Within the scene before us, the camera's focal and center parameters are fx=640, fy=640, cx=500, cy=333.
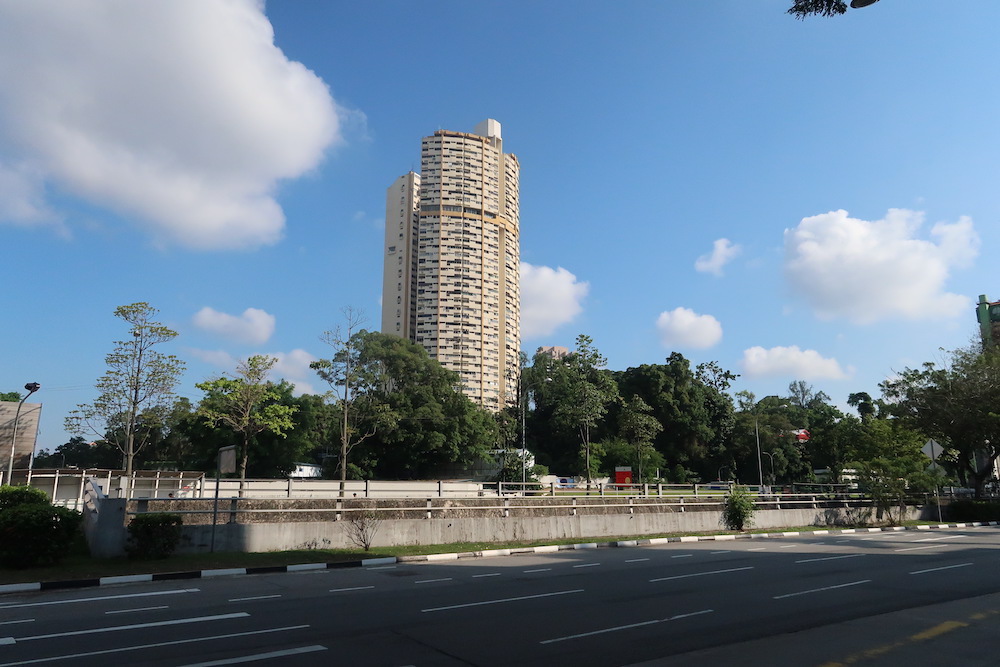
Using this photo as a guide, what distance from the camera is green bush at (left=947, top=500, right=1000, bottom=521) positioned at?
36.7 metres

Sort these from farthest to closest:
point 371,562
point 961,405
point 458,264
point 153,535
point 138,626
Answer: point 458,264
point 961,405
point 371,562
point 153,535
point 138,626

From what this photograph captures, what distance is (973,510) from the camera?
1459 inches

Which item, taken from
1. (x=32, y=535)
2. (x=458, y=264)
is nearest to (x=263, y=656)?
(x=32, y=535)

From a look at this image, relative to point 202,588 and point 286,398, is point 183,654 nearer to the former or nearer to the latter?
point 202,588

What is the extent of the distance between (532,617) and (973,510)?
38816 mm

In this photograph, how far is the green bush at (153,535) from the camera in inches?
639

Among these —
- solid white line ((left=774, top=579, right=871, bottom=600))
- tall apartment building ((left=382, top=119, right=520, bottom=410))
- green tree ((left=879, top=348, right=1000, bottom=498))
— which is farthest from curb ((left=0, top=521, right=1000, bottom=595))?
tall apartment building ((left=382, top=119, right=520, bottom=410))

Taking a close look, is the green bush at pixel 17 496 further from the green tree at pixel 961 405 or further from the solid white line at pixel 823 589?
the green tree at pixel 961 405

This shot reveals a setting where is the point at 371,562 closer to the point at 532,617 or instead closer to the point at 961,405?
the point at 532,617

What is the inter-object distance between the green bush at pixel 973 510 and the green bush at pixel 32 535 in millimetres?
43526

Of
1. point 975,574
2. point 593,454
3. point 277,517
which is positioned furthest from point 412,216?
point 975,574

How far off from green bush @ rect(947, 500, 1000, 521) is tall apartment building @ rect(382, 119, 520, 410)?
9219 cm

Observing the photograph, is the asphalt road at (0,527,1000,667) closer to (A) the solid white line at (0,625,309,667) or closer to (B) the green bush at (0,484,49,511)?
(A) the solid white line at (0,625,309,667)

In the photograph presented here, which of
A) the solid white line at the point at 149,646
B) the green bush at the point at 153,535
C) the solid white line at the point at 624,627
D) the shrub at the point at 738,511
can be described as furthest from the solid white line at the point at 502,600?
the shrub at the point at 738,511
